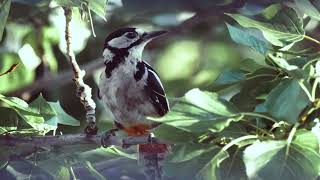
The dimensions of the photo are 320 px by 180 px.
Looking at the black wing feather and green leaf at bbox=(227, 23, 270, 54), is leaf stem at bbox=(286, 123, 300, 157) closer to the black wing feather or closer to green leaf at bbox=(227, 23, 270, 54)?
green leaf at bbox=(227, 23, 270, 54)

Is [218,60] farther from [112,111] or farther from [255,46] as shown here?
[255,46]

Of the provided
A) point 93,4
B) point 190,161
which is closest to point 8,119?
point 93,4

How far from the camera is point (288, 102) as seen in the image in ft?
2.57

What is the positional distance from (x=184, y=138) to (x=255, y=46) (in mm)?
132

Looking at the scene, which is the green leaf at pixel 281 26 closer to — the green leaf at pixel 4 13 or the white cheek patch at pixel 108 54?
the green leaf at pixel 4 13

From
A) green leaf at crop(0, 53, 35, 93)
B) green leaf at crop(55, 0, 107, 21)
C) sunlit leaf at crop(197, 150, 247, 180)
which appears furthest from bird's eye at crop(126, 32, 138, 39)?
sunlit leaf at crop(197, 150, 247, 180)

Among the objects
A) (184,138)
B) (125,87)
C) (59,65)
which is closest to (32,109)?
(184,138)

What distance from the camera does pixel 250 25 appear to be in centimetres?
88

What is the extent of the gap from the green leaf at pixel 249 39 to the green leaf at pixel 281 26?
0.01m

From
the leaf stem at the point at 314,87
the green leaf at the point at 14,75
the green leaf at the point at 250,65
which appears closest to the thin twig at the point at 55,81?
the green leaf at the point at 14,75

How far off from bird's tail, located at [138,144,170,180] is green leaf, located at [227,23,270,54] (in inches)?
17.2

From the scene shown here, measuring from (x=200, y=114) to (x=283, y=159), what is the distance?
0.29 ft

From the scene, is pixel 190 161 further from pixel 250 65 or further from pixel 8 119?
pixel 8 119

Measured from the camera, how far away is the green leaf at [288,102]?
2.57 ft
